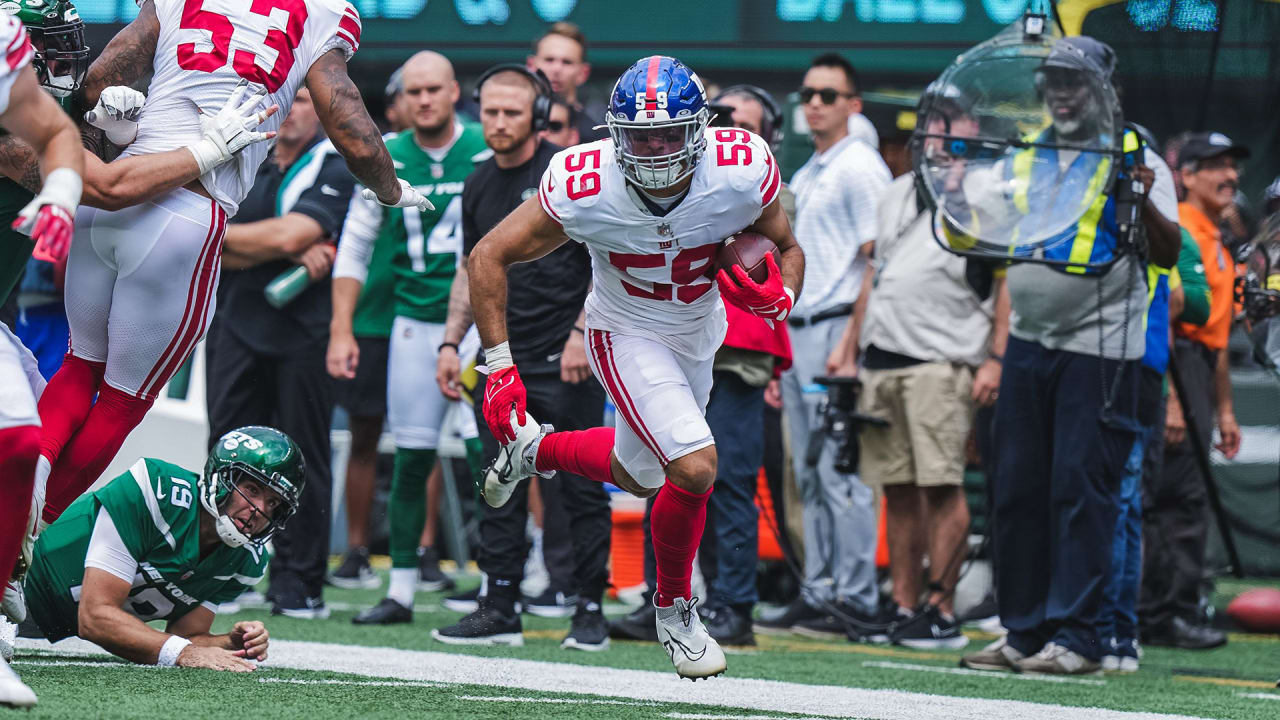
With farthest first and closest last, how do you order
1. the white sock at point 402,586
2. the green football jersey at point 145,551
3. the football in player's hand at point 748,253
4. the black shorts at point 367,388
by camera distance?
the black shorts at point 367,388, the white sock at point 402,586, the green football jersey at point 145,551, the football in player's hand at point 748,253

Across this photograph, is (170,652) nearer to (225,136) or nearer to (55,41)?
(225,136)

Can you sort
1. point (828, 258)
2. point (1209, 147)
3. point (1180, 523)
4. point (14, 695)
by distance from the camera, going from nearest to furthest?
1. point (14, 695)
2. point (828, 258)
3. point (1180, 523)
4. point (1209, 147)

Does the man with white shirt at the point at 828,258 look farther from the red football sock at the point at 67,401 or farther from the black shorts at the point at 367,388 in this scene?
the red football sock at the point at 67,401

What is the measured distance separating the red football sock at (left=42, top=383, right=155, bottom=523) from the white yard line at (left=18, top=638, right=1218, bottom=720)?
79cm

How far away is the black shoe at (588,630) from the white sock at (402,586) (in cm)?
84

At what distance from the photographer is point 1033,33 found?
19.3 ft

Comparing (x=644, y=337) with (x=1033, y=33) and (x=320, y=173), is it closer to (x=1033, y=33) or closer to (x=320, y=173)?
(x=1033, y=33)

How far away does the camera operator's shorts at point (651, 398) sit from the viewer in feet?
15.1

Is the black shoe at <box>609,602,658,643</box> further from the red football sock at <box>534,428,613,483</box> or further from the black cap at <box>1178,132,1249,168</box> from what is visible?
the black cap at <box>1178,132,1249,168</box>

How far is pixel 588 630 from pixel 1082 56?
2666mm

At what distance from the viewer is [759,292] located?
4.36 metres

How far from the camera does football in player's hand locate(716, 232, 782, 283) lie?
4473mm

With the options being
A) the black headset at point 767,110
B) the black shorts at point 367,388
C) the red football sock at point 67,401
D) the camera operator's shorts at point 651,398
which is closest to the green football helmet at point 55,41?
the red football sock at point 67,401

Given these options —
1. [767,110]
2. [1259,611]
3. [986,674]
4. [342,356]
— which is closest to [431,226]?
[342,356]
